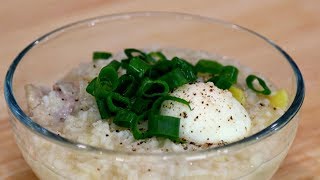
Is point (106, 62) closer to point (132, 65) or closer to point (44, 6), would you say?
point (132, 65)

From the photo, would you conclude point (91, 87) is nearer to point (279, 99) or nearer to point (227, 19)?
point (279, 99)

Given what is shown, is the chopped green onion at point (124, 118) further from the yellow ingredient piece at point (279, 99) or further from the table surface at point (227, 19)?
the table surface at point (227, 19)

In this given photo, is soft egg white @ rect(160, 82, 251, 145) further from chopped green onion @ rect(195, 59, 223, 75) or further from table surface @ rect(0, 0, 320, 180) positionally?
table surface @ rect(0, 0, 320, 180)

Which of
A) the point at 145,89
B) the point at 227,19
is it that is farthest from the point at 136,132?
the point at 227,19

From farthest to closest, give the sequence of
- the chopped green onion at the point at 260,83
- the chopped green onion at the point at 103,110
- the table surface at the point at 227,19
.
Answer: the table surface at the point at 227,19, the chopped green onion at the point at 260,83, the chopped green onion at the point at 103,110

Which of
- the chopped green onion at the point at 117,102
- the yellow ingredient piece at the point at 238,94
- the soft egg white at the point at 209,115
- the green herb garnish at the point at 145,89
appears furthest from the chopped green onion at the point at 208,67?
the chopped green onion at the point at 117,102

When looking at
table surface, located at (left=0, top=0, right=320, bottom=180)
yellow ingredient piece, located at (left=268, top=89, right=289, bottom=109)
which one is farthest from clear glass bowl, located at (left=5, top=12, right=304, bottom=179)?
table surface, located at (left=0, top=0, right=320, bottom=180)
